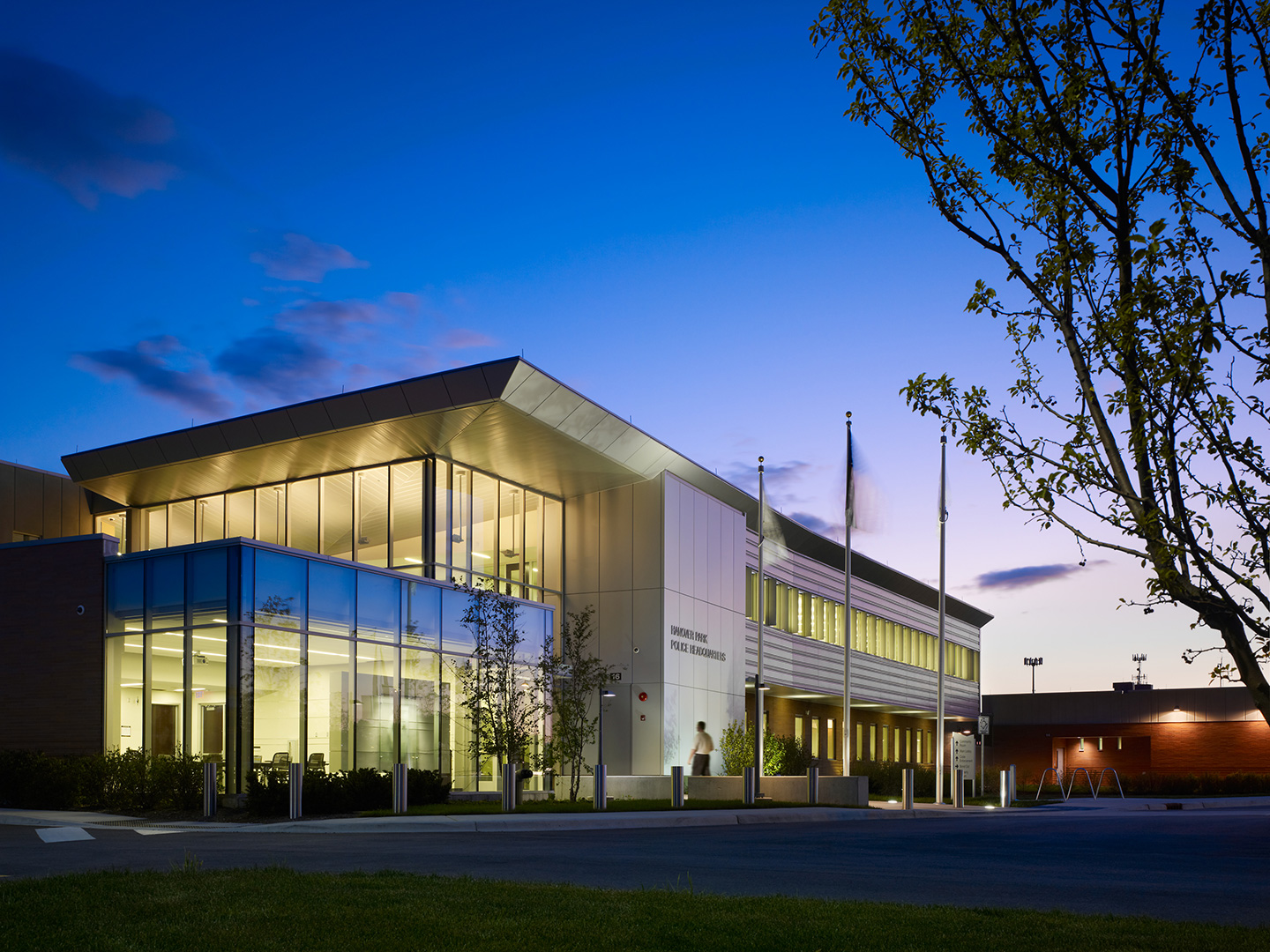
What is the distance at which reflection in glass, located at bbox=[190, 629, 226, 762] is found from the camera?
22281 mm

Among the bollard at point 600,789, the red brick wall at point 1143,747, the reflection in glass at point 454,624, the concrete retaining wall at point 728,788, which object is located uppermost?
the reflection in glass at point 454,624

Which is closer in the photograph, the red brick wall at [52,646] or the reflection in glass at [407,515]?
the red brick wall at [52,646]

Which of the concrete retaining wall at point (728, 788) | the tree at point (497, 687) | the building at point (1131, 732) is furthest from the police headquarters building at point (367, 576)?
the building at point (1131, 732)

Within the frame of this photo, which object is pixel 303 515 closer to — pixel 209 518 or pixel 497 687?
pixel 209 518

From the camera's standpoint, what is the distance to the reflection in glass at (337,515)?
30.5 m

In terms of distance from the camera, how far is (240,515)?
3303 centimetres

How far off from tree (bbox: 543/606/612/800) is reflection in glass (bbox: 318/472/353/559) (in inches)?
236

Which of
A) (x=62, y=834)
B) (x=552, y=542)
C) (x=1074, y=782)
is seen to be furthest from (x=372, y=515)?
(x=1074, y=782)

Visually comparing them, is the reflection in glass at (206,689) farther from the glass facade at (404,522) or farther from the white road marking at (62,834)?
the glass facade at (404,522)

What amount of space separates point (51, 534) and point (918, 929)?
3174 centimetres

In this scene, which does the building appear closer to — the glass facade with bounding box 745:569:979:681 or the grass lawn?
the glass facade with bounding box 745:569:979:681

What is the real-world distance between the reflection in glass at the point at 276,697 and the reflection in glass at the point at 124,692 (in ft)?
8.97

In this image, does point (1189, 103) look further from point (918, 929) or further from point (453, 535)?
point (453, 535)

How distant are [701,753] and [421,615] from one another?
35.7 ft
